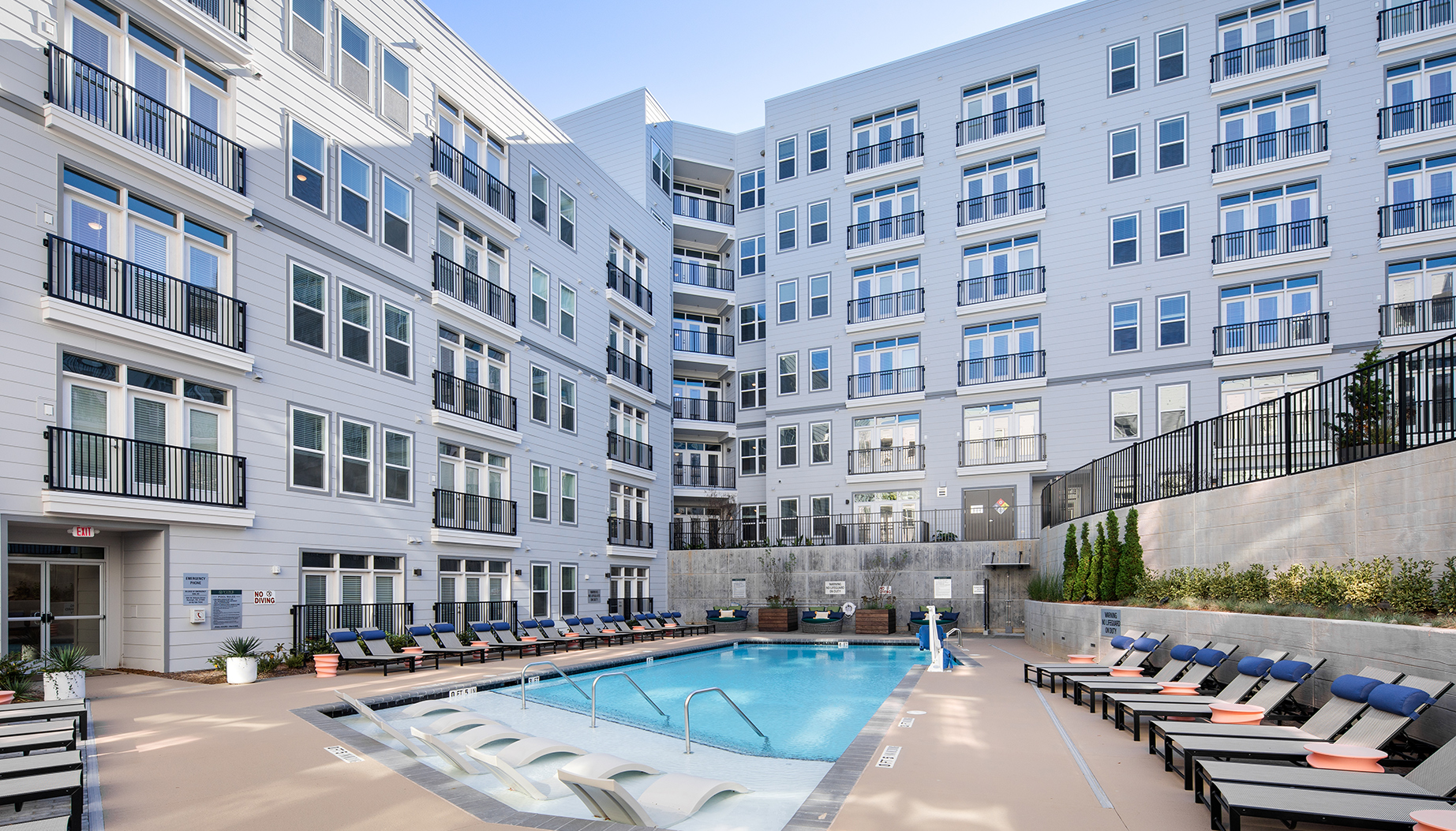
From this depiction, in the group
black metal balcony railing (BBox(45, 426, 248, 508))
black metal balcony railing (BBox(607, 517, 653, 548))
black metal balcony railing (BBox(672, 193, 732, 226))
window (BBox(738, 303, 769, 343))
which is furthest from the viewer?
black metal balcony railing (BBox(672, 193, 732, 226))

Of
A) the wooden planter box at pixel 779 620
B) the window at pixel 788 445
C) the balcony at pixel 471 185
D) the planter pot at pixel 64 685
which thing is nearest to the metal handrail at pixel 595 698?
the planter pot at pixel 64 685

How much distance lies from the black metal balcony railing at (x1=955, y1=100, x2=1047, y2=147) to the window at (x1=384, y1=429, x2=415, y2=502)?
71.1ft

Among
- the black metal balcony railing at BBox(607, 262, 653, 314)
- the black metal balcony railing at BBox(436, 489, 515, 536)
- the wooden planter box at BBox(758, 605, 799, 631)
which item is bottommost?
the wooden planter box at BBox(758, 605, 799, 631)

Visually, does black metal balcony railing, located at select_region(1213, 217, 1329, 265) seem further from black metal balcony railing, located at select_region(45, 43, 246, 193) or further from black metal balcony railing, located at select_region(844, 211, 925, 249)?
black metal balcony railing, located at select_region(45, 43, 246, 193)

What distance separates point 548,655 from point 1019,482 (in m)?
17.0

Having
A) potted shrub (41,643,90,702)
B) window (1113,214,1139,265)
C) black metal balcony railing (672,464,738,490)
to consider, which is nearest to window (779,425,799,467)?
black metal balcony railing (672,464,738,490)

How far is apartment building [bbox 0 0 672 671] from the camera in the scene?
13914mm

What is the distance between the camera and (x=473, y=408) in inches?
925

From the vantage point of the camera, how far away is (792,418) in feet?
115

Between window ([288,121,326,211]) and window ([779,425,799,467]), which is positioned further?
window ([779,425,799,467])

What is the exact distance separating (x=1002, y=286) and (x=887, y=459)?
23.5ft

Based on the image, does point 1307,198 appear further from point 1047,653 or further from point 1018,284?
point 1047,653

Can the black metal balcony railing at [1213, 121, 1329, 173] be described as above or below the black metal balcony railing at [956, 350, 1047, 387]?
above

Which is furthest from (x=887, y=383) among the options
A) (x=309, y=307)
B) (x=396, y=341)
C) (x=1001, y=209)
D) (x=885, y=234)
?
(x=309, y=307)
